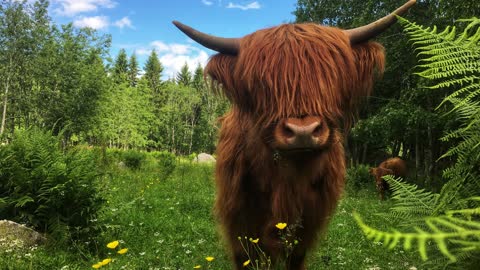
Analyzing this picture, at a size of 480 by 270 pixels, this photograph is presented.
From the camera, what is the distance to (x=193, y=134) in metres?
69.1

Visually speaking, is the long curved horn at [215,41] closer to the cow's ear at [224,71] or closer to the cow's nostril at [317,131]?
the cow's ear at [224,71]

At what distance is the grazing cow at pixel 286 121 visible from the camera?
250cm

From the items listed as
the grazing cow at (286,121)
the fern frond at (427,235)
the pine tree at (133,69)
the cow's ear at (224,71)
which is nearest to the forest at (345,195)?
the fern frond at (427,235)

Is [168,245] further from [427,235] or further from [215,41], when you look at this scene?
[427,235]

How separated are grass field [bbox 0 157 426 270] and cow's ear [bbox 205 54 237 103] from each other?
1.28 metres

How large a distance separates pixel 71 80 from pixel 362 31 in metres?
38.8

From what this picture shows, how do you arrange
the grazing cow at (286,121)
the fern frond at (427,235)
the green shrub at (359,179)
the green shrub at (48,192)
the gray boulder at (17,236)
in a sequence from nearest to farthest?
1. the fern frond at (427,235)
2. the grazing cow at (286,121)
3. the gray boulder at (17,236)
4. the green shrub at (48,192)
5. the green shrub at (359,179)

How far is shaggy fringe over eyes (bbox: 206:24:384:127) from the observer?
8.26 feet

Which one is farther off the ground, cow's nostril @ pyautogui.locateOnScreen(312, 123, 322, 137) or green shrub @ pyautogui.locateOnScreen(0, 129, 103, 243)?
cow's nostril @ pyautogui.locateOnScreen(312, 123, 322, 137)

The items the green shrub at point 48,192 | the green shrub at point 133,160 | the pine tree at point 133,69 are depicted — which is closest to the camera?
the green shrub at point 48,192

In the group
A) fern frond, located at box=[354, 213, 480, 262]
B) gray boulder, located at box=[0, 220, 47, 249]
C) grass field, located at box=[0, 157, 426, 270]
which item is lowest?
grass field, located at box=[0, 157, 426, 270]

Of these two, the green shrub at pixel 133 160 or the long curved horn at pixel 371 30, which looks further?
the green shrub at pixel 133 160

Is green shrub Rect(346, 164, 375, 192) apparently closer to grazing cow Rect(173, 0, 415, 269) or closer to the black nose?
grazing cow Rect(173, 0, 415, 269)

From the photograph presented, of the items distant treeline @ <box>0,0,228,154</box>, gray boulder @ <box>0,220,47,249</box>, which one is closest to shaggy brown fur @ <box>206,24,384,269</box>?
gray boulder @ <box>0,220,47,249</box>
